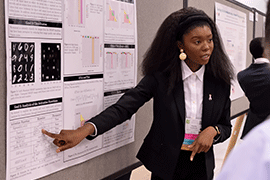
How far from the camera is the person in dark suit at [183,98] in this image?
1135 mm

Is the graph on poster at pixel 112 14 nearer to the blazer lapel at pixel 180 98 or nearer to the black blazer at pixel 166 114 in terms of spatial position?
the black blazer at pixel 166 114

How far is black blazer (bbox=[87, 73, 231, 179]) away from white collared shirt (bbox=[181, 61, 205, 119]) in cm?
2

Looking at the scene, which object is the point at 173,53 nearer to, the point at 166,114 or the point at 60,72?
the point at 166,114

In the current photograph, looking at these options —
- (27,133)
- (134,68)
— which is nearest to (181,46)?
(134,68)

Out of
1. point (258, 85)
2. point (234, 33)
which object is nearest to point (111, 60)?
point (258, 85)

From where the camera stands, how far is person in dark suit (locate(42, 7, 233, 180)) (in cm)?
113

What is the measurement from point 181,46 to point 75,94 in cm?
49

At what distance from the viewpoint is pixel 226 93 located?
1219mm

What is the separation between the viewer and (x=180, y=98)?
1.15 m

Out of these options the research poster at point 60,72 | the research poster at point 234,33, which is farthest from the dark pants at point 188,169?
the research poster at point 234,33

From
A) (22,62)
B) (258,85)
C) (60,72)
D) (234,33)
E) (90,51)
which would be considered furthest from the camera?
(234,33)

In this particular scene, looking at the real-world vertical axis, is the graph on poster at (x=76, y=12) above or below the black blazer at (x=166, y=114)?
above

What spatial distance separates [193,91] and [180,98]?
0.23 feet

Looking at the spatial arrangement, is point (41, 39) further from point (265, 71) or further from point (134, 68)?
point (265, 71)
